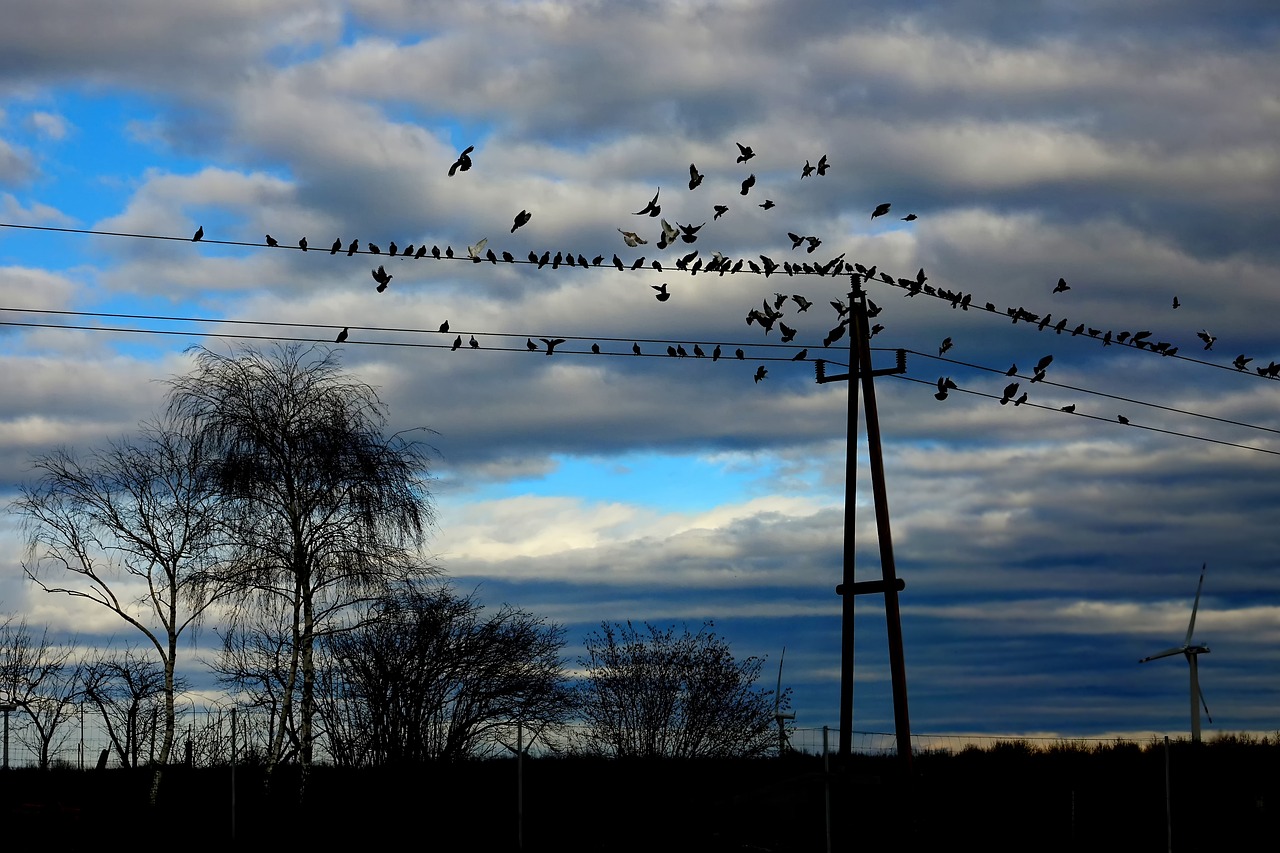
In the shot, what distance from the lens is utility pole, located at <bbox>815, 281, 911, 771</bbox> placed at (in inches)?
811

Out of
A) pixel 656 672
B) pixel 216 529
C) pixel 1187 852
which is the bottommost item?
pixel 1187 852

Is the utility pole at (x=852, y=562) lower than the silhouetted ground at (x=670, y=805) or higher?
higher

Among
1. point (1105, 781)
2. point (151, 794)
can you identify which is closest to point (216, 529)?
point (151, 794)

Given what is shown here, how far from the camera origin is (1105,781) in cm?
3247

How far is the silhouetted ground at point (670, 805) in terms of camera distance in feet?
85.3

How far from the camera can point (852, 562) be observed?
69.9ft

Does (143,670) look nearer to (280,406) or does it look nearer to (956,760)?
(280,406)

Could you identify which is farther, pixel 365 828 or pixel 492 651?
A: pixel 492 651

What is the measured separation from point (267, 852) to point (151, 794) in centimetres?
535

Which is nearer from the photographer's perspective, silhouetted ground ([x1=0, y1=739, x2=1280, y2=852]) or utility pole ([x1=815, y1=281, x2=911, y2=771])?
utility pole ([x1=815, y1=281, x2=911, y2=771])

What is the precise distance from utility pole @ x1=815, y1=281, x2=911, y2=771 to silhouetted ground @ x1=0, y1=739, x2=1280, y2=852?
1996 millimetres

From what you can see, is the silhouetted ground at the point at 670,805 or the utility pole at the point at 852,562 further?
the silhouetted ground at the point at 670,805

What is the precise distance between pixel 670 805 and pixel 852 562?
8069 millimetres

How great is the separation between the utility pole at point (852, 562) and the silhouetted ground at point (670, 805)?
200 cm
